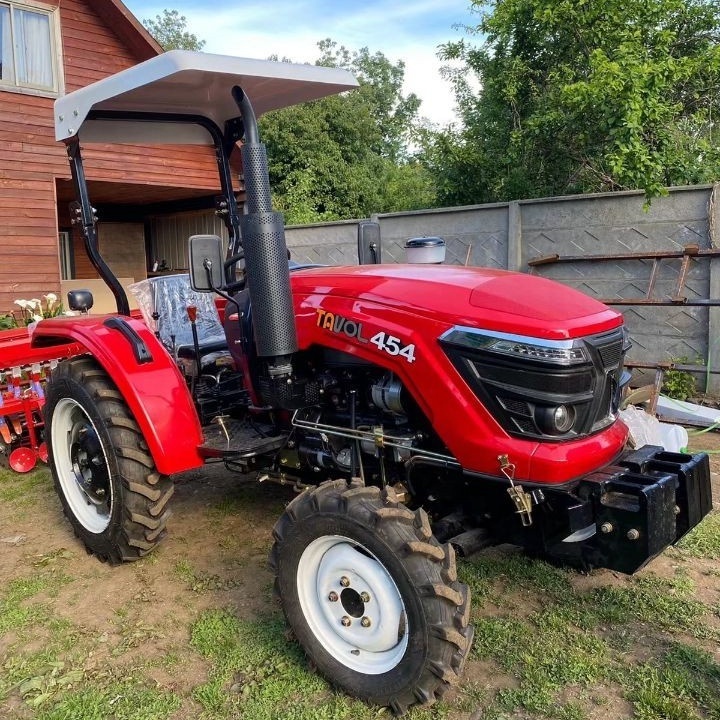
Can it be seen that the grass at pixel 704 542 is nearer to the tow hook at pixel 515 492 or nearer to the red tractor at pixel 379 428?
the red tractor at pixel 379 428

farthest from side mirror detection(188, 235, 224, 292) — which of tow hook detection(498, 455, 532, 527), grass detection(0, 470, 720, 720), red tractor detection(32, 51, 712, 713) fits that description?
grass detection(0, 470, 720, 720)

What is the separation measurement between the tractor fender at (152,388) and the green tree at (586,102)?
4.53 meters

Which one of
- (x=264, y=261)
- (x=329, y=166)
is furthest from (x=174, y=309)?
(x=329, y=166)

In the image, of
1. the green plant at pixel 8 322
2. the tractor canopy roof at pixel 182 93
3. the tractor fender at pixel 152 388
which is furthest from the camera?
the green plant at pixel 8 322

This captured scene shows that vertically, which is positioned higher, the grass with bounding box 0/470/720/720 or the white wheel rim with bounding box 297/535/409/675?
the white wheel rim with bounding box 297/535/409/675

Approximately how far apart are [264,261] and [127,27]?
9920 millimetres

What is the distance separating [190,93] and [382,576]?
2.36m

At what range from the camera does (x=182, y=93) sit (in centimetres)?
333

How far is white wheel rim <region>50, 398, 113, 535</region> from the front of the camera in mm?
3658

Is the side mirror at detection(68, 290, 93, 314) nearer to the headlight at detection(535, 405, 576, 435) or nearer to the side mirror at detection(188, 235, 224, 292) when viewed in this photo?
the side mirror at detection(188, 235, 224, 292)

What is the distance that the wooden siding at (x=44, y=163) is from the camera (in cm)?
967

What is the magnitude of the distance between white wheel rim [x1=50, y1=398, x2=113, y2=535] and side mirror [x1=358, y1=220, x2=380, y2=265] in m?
1.64

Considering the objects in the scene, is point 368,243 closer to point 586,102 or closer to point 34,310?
point 586,102

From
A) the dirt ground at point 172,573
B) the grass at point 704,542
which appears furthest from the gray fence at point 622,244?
the grass at point 704,542
